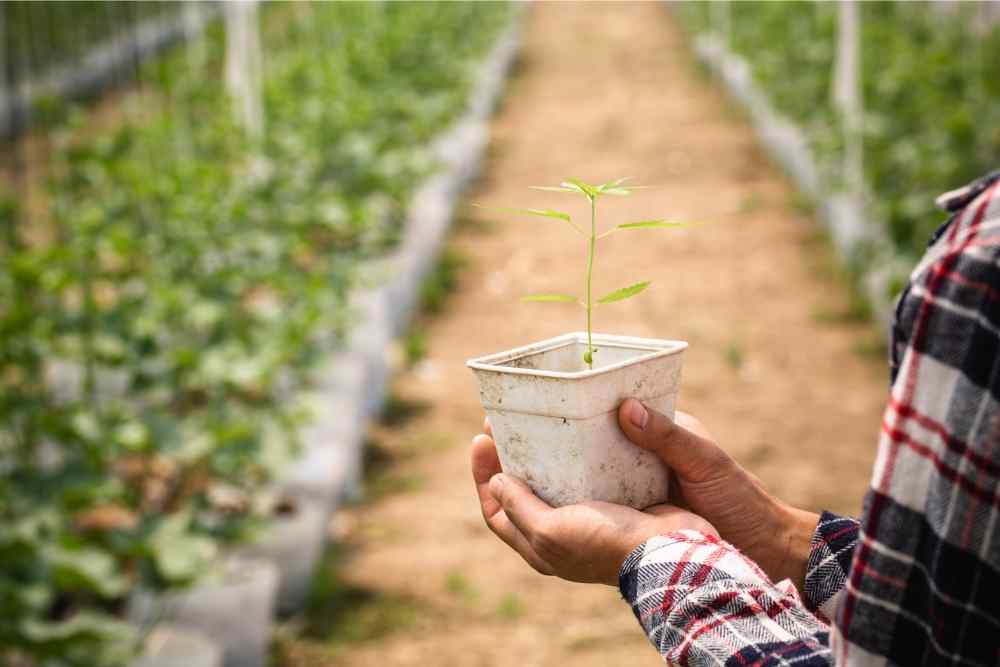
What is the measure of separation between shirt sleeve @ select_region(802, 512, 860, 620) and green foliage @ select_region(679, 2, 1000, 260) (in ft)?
11.2

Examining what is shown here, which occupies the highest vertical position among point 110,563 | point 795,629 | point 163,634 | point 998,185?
point 998,185

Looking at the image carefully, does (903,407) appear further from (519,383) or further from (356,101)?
(356,101)

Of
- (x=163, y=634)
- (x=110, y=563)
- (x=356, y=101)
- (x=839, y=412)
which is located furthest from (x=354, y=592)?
(x=356, y=101)

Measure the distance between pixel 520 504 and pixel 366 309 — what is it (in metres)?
3.82

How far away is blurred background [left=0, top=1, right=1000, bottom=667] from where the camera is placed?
2854 mm

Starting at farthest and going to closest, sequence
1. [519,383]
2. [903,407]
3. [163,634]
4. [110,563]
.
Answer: [163,634] < [110,563] < [519,383] < [903,407]

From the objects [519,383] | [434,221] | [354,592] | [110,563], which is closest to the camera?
[519,383]

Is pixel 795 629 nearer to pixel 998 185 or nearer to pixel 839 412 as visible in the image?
pixel 998 185

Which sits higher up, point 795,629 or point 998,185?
point 998,185

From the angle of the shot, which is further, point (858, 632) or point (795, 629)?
point (795, 629)

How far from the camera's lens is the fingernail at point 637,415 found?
3.65ft

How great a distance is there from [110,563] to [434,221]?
15.6 feet

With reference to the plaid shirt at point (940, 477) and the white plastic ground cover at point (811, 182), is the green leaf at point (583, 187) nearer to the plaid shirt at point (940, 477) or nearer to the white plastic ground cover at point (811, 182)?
the plaid shirt at point (940, 477)

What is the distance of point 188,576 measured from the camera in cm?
256
